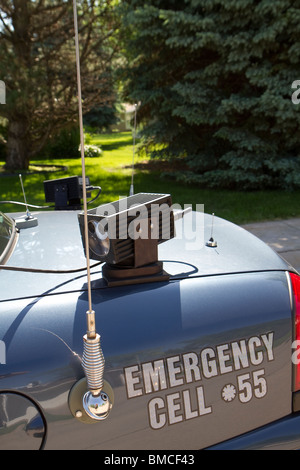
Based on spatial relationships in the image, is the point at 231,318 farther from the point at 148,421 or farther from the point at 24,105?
the point at 24,105

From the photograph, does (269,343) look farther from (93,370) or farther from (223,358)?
(93,370)

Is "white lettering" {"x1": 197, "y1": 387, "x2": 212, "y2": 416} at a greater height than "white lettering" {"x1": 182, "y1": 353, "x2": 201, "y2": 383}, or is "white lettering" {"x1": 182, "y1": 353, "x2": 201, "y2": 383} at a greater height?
"white lettering" {"x1": 182, "y1": 353, "x2": 201, "y2": 383}

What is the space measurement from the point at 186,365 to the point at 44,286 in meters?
0.51

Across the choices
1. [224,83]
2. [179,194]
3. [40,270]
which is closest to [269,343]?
[40,270]

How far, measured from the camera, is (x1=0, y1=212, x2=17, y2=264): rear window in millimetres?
1792

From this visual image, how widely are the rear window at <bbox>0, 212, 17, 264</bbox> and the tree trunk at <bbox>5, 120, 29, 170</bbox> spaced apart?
11125 millimetres

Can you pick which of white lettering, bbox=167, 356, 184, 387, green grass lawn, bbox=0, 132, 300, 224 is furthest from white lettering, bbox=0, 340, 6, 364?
green grass lawn, bbox=0, 132, 300, 224

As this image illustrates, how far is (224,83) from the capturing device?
375 inches

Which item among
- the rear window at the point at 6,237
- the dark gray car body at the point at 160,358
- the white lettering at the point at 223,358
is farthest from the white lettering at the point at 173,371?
the rear window at the point at 6,237

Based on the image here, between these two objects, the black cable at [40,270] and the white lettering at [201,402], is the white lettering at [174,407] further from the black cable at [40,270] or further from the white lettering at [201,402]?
the black cable at [40,270]

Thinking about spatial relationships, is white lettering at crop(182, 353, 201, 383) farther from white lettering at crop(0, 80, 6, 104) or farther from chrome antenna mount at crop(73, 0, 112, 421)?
white lettering at crop(0, 80, 6, 104)

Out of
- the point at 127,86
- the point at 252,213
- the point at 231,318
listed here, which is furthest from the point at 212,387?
the point at 127,86

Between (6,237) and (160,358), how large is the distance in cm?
100

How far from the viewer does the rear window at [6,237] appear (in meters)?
1.79
